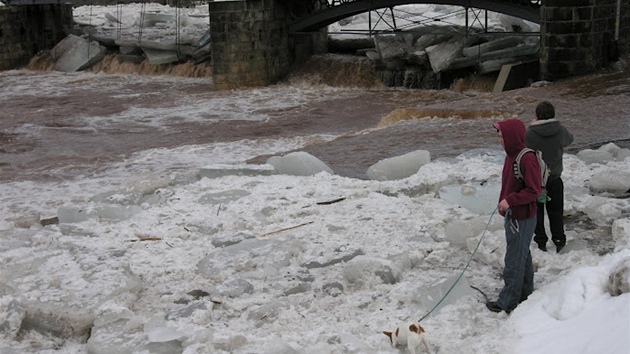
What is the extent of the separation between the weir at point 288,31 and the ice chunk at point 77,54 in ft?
4.90

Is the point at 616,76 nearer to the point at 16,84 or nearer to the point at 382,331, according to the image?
the point at 382,331

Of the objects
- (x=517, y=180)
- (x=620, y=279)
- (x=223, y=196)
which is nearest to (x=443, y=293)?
(x=517, y=180)

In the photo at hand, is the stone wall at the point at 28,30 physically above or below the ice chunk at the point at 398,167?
above

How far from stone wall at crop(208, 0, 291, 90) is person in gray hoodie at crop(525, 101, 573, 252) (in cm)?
1859

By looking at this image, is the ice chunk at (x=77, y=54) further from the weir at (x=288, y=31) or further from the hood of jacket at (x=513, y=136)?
the hood of jacket at (x=513, y=136)

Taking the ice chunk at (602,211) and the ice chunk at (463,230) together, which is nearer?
the ice chunk at (463,230)

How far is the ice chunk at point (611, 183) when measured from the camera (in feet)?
29.6

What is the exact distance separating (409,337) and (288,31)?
70.2 ft

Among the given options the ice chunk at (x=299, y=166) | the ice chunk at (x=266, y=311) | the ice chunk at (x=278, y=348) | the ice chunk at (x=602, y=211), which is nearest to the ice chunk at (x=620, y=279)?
the ice chunk at (x=278, y=348)

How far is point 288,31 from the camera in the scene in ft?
86.3

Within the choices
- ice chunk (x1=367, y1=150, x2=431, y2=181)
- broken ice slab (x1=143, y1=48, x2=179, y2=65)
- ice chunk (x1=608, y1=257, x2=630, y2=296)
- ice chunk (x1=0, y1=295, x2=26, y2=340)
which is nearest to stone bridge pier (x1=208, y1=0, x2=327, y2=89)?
broken ice slab (x1=143, y1=48, x2=179, y2=65)

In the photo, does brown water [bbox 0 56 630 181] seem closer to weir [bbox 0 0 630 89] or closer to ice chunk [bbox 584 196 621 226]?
weir [bbox 0 0 630 89]

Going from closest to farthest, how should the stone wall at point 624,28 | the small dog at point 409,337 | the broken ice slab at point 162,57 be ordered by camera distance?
1. the small dog at point 409,337
2. the stone wall at point 624,28
3. the broken ice slab at point 162,57

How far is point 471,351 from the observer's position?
5676 millimetres
